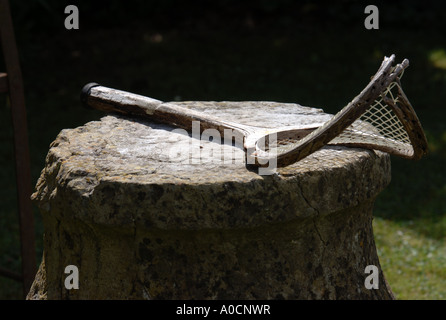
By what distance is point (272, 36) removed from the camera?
7.43m

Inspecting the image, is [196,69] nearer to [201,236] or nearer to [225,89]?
[225,89]

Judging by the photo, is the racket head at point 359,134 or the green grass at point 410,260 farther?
the green grass at point 410,260

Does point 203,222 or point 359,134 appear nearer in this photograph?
point 203,222

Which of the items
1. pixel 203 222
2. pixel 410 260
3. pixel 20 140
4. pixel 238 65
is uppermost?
pixel 238 65

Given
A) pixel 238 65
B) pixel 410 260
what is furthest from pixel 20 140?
pixel 238 65

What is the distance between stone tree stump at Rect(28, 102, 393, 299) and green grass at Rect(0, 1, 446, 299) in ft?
7.96

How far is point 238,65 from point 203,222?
199 inches

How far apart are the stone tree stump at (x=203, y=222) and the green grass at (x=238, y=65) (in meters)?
2.43

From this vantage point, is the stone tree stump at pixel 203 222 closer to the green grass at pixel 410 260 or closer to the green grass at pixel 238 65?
the green grass at pixel 410 260

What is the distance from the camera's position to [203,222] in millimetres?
2008

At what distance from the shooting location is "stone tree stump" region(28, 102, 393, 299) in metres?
2.01

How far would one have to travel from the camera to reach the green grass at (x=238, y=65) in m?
5.66

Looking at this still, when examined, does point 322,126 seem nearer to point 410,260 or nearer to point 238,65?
point 410,260

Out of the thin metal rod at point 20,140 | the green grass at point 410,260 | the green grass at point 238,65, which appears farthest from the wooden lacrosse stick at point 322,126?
the green grass at point 238,65
